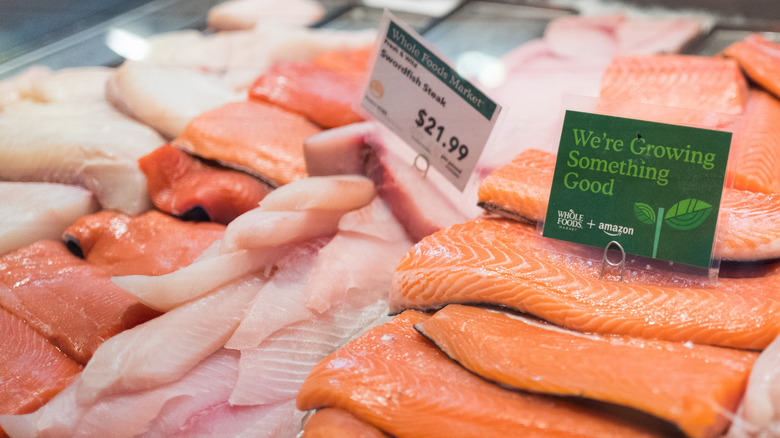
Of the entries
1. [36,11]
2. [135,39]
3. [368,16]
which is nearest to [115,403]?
[135,39]

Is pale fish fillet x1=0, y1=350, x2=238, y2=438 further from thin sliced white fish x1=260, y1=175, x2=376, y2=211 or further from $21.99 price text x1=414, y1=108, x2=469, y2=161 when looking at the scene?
$21.99 price text x1=414, y1=108, x2=469, y2=161

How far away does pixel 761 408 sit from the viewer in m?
1.03

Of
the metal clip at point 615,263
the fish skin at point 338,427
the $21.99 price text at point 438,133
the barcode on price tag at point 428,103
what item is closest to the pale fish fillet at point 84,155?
the barcode on price tag at point 428,103

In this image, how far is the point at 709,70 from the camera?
2402mm

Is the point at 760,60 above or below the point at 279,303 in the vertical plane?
above

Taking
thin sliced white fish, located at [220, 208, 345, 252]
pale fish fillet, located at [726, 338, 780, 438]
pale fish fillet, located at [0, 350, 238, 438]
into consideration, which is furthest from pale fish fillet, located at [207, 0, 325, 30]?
pale fish fillet, located at [726, 338, 780, 438]

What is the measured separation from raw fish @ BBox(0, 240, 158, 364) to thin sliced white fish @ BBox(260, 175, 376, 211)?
0.51 m

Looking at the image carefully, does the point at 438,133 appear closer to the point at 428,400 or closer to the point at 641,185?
the point at 641,185

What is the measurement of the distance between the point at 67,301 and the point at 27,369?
23 cm

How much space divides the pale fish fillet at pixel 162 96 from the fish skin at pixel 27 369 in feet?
3.57

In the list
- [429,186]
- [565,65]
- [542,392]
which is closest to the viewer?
[542,392]

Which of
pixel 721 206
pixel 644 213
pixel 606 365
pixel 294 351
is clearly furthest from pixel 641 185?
pixel 294 351

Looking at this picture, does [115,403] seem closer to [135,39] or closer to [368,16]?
[135,39]

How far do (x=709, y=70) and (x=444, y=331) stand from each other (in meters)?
1.80
